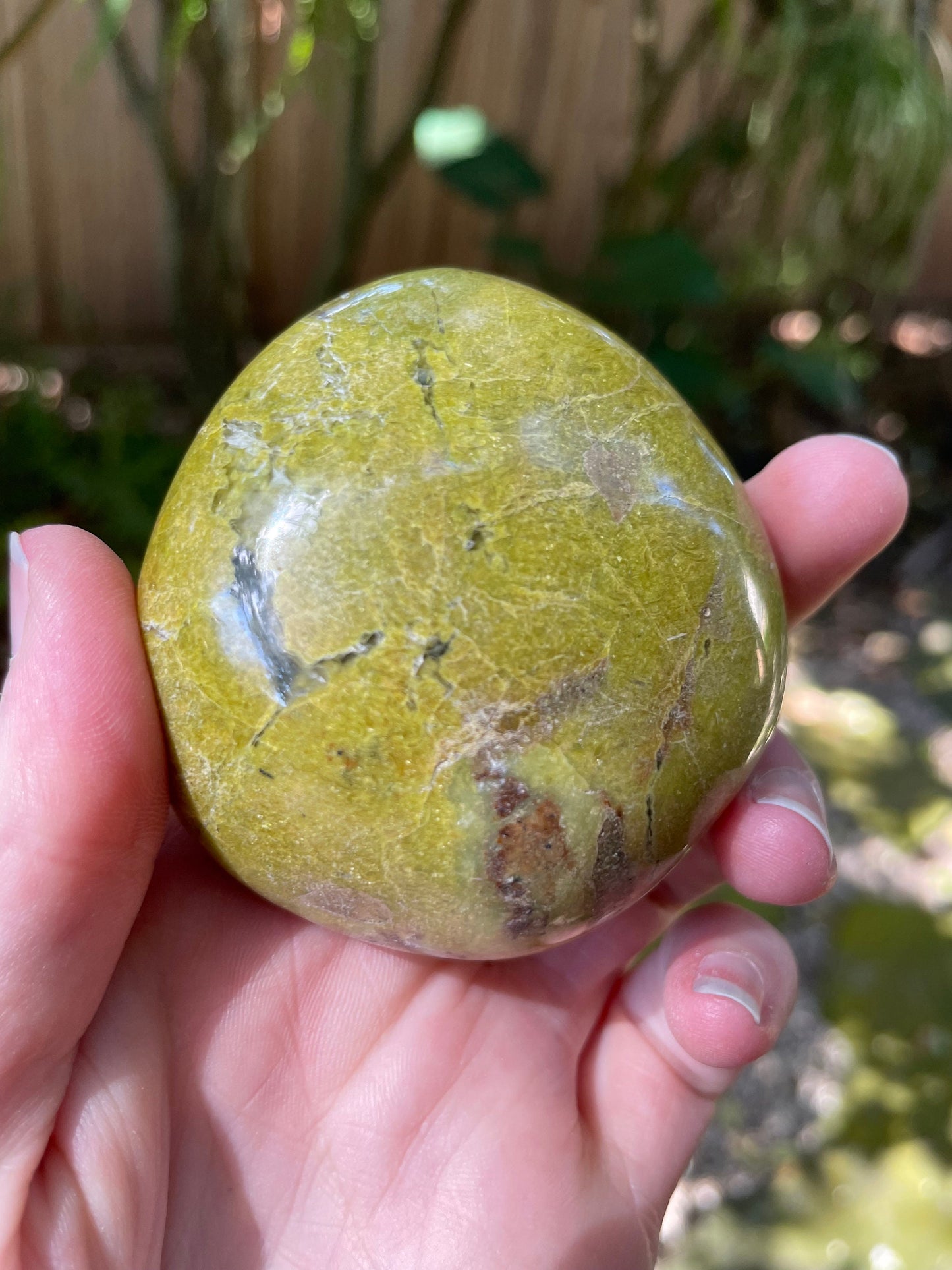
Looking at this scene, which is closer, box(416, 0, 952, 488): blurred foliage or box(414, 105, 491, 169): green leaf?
box(416, 0, 952, 488): blurred foliage

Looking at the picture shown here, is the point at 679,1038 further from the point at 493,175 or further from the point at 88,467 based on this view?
the point at 493,175

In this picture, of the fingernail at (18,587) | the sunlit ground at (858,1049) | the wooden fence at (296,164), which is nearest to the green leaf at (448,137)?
the wooden fence at (296,164)

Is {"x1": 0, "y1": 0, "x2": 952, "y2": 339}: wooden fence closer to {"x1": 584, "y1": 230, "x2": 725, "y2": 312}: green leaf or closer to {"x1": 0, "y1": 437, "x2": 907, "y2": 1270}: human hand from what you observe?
{"x1": 584, "y1": 230, "x2": 725, "y2": 312}: green leaf

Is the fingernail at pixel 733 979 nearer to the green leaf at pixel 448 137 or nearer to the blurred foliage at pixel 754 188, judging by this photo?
the blurred foliage at pixel 754 188

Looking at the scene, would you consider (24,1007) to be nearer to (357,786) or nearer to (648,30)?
(357,786)

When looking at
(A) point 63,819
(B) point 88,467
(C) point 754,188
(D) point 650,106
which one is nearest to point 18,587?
(A) point 63,819

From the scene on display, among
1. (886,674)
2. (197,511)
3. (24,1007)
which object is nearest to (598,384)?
(197,511)

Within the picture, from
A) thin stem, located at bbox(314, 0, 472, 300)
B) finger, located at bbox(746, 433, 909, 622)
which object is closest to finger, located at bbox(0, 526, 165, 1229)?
finger, located at bbox(746, 433, 909, 622)
